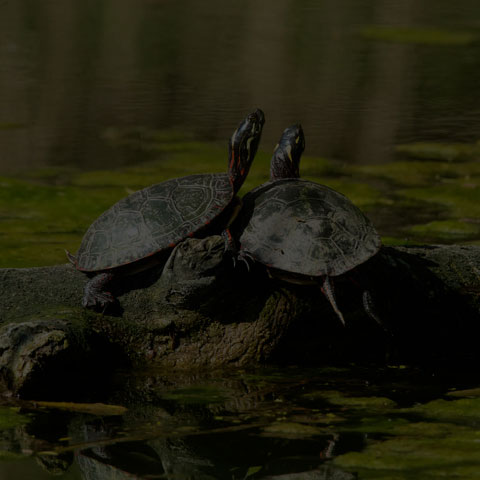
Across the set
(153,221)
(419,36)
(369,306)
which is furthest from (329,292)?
(419,36)

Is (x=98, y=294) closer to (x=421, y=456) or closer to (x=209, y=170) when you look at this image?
(x=421, y=456)

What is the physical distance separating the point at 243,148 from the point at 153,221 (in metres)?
0.58

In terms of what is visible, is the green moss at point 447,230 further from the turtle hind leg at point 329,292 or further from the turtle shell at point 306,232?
the turtle hind leg at point 329,292

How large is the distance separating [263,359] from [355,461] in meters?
0.89

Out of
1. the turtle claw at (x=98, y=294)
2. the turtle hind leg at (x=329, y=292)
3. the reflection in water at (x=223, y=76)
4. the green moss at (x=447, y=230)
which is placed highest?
the turtle hind leg at (x=329, y=292)

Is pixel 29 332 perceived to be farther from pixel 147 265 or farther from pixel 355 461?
pixel 355 461

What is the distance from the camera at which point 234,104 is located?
1045 centimetres

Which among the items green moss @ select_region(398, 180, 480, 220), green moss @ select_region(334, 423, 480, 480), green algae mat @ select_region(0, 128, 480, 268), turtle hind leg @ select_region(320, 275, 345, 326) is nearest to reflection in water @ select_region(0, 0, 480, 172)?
green algae mat @ select_region(0, 128, 480, 268)

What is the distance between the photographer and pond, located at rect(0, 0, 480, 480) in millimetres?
2758

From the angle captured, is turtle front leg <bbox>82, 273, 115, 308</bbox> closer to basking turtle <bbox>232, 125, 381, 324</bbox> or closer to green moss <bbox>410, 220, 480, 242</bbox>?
basking turtle <bbox>232, 125, 381, 324</bbox>

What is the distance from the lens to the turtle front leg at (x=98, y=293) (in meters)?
3.34

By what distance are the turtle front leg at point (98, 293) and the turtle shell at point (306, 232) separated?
490 millimetres

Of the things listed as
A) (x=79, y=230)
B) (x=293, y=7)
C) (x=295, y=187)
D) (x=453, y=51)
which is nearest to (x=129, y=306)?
(x=295, y=187)

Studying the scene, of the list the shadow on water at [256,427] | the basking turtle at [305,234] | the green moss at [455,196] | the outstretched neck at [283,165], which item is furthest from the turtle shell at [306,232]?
the green moss at [455,196]
